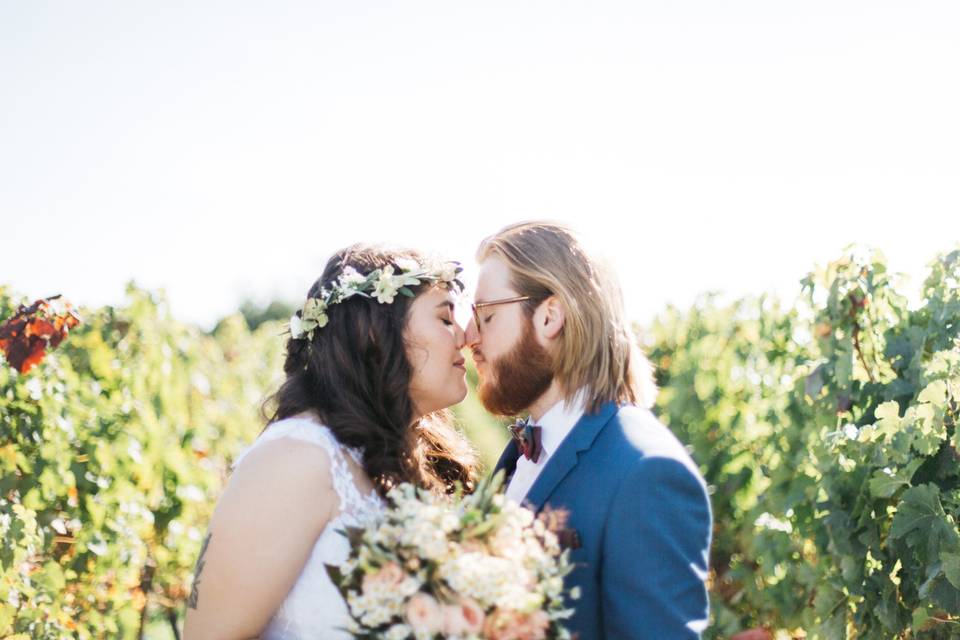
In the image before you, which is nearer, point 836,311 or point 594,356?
point 594,356

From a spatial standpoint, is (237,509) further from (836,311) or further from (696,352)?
(696,352)

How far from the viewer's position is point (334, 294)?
10.1ft

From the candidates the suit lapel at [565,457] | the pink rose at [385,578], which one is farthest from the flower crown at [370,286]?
the pink rose at [385,578]

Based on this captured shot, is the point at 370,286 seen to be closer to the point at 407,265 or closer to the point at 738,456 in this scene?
the point at 407,265

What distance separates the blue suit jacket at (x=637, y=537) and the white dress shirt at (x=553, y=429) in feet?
0.59

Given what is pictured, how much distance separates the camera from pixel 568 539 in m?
2.30

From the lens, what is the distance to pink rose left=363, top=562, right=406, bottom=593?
78.4 inches

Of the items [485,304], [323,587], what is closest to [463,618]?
[323,587]

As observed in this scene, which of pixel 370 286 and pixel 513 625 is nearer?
pixel 513 625

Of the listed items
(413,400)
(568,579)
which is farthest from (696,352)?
(568,579)

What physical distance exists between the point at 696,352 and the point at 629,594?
14.6ft

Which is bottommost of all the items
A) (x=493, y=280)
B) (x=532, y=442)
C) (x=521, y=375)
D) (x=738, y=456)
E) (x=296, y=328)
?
(x=738, y=456)

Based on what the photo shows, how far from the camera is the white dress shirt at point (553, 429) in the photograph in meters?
2.83

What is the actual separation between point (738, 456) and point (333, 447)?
3.97m
